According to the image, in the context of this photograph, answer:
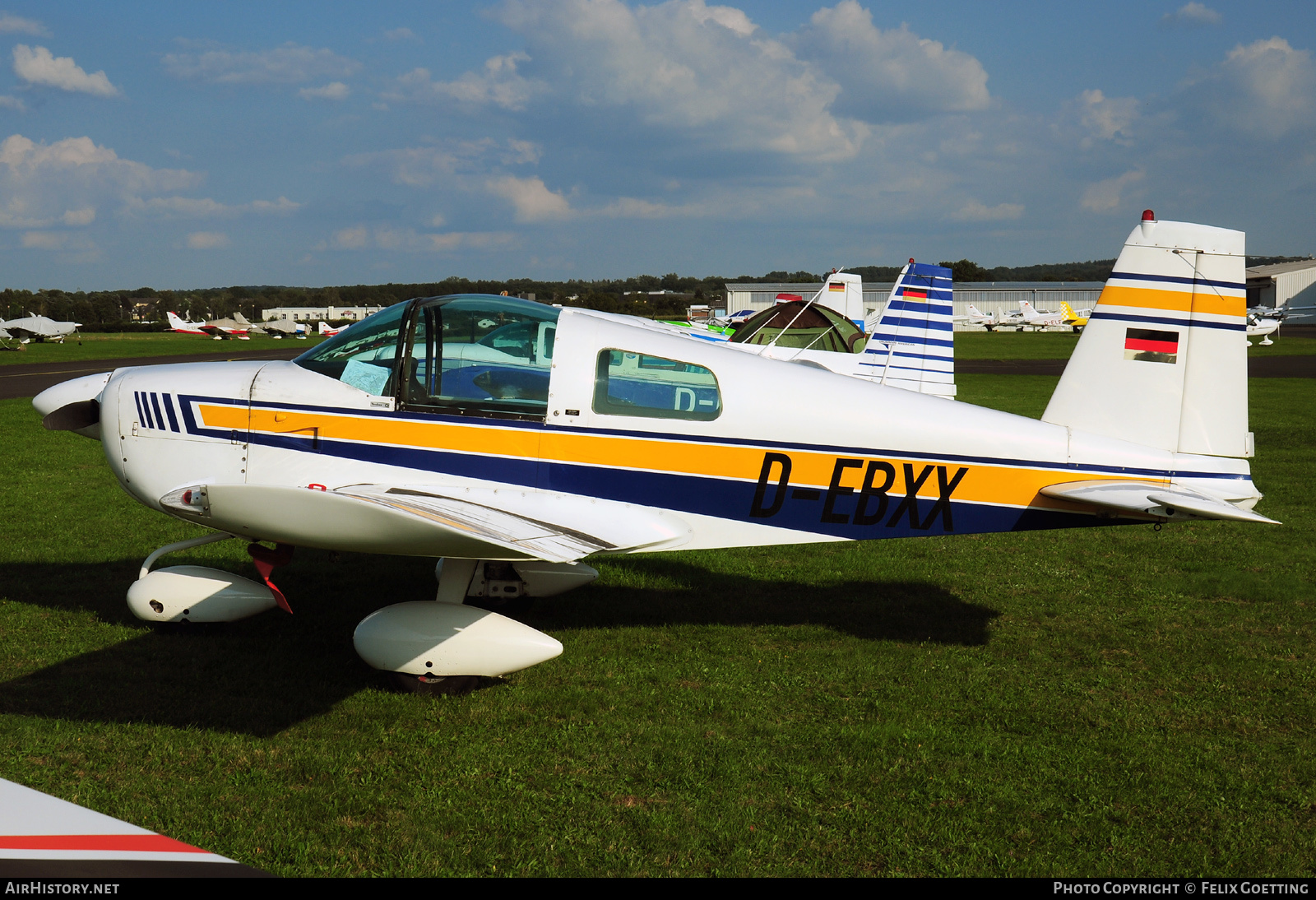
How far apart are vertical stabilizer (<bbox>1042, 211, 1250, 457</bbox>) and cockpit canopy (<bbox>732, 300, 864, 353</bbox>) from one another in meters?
14.9

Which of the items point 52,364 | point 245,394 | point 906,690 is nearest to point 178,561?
point 245,394

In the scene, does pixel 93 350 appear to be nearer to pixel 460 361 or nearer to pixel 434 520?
pixel 460 361

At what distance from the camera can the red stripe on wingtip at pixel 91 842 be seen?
187 cm

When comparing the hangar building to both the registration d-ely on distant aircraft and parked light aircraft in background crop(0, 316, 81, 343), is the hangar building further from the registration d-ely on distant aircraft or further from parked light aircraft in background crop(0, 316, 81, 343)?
parked light aircraft in background crop(0, 316, 81, 343)

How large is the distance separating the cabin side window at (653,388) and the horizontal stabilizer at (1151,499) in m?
2.05

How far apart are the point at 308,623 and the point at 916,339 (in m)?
10.3

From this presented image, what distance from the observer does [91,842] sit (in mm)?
1893

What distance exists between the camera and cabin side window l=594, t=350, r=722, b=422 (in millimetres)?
5008

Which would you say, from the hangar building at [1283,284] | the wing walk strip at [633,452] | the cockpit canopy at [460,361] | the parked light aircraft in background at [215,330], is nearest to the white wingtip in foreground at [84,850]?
the wing walk strip at [633,452]

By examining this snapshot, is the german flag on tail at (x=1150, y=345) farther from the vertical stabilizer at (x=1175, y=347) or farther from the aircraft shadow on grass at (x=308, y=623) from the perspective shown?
the aircraft shadow on grass at (x=308, y=623)

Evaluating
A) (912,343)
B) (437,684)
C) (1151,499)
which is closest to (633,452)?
(437,684)

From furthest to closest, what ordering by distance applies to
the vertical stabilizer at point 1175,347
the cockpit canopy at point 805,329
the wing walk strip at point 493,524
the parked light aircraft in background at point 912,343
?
the cockpit canopy at point 805,329 → the parked light aircraft in background at point 912,343 → the vertical stabilizer at point 1175,347 → the wing walk strip at point 493,524
